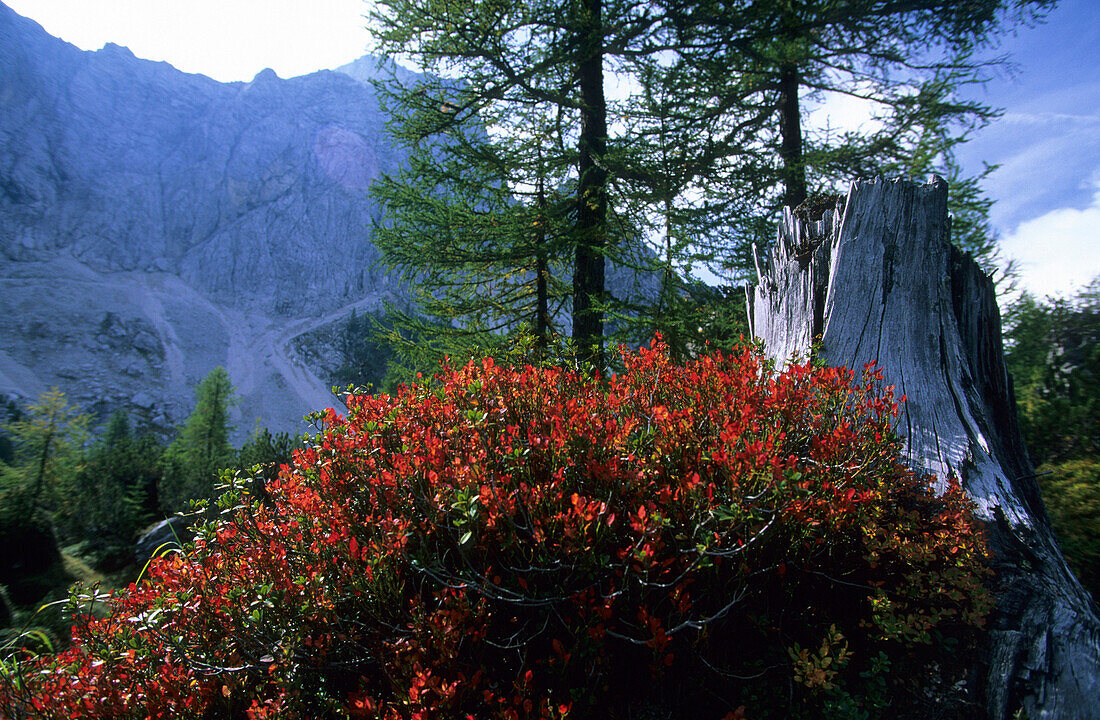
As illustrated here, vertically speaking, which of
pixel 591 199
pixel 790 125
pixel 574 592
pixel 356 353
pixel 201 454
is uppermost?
pixel 790 125

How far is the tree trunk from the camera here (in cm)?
221

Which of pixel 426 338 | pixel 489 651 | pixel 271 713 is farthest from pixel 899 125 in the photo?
pixel 271 713

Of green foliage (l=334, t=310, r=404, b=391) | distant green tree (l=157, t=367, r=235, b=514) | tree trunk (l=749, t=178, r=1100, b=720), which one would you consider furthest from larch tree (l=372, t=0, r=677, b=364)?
green foliage (l=334, t=310, r=404, b=391)

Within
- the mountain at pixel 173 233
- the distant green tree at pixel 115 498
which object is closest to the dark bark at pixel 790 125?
the distant green tree at pixel 115 498

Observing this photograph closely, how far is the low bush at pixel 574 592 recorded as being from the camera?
69.4 inches

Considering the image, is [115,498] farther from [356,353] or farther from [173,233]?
[173,233]

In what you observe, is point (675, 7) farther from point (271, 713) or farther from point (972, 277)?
point (271, 713)

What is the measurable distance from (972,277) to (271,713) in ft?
15.9

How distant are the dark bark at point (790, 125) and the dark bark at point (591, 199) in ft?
14.7

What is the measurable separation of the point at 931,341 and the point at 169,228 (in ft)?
283

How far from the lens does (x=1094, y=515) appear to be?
3264 mm

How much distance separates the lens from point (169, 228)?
6700 centimetres

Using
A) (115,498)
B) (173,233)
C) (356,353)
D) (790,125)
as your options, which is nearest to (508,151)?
(790,125)

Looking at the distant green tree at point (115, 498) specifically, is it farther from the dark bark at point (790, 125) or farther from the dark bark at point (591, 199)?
the dark bark at point (790, 125)
